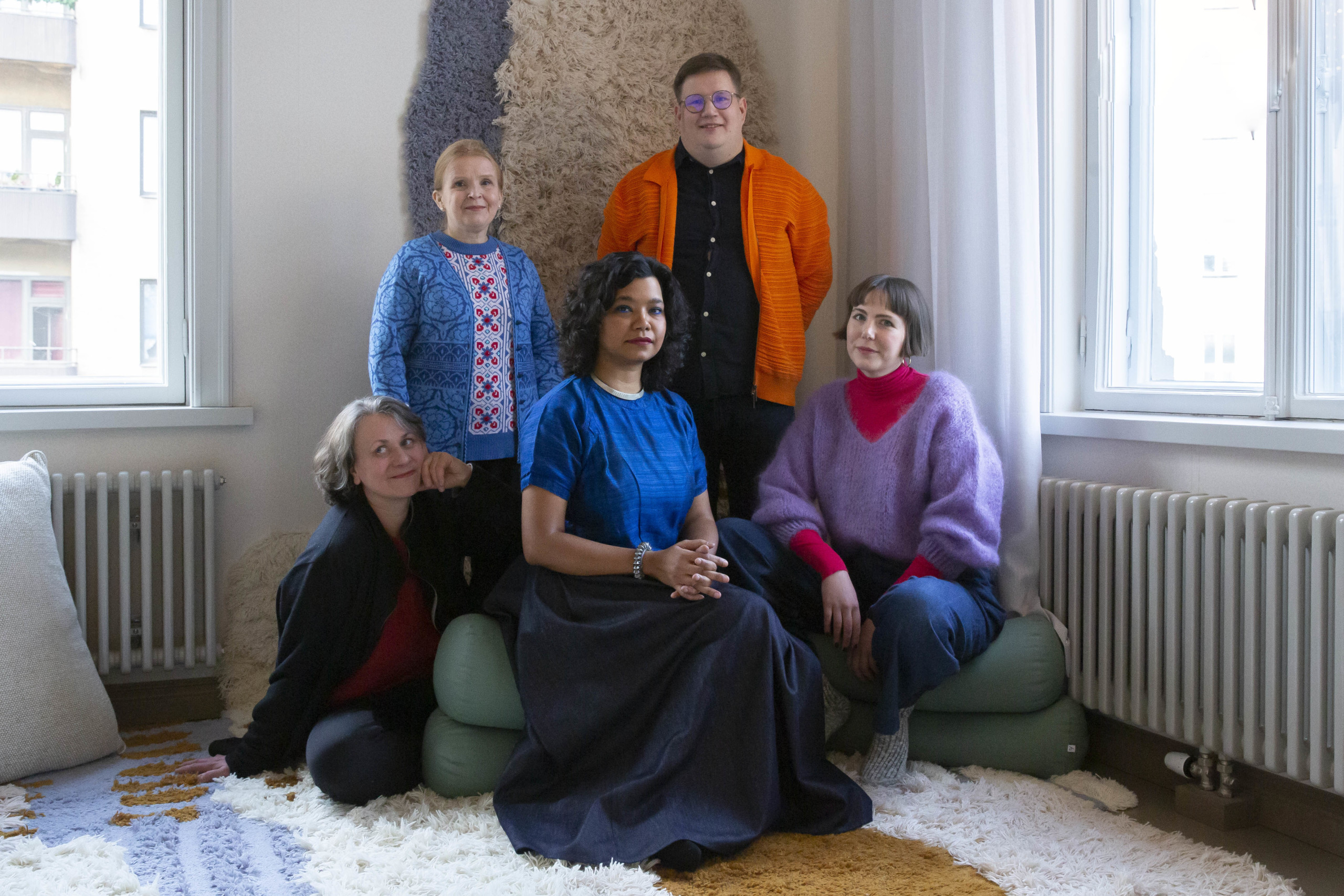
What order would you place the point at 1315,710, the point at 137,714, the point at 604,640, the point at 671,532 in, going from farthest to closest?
the point at 137,714
the point at 671,532
the point at 604,640
the point at 1315,710

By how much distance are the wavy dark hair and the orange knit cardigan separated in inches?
18.0

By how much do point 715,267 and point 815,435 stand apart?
0.53 m

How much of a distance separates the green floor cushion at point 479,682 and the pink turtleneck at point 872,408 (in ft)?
2.26

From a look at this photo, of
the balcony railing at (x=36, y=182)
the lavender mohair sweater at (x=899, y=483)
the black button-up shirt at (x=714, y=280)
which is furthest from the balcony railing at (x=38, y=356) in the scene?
the lavender mohair sweater at (x=899, y=483)

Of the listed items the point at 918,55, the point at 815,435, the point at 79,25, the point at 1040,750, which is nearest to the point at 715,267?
the point at 815,435

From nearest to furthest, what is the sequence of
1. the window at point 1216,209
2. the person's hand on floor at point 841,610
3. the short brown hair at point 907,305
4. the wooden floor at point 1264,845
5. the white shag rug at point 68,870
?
the white shag rug at point 68,870, the wooden floor at point 1264,845, the window at point 1216,209, the person's hand on floor at point 841,610, the short brown hair at point 907,305

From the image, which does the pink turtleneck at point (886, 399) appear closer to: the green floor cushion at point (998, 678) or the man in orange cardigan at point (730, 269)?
the man in orange cardigan at point (730, 269)

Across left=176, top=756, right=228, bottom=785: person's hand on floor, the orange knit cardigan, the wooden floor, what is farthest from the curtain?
left=176, top=756, right=228, bottom=785: person's hand on floor

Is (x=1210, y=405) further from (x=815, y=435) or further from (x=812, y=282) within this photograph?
(x=812, y=282)

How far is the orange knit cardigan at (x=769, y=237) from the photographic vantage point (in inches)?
101

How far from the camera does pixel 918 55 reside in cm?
261

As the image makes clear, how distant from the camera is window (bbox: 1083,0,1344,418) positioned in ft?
6.15

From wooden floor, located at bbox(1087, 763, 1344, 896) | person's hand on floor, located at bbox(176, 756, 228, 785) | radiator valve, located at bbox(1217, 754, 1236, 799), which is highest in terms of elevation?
radiator valve, located at bbox(1217, 754, 1236, 799)

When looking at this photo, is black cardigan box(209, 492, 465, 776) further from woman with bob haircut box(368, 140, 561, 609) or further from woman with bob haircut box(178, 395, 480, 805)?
woman with bob haircut box(368, 140, 561, 609)
